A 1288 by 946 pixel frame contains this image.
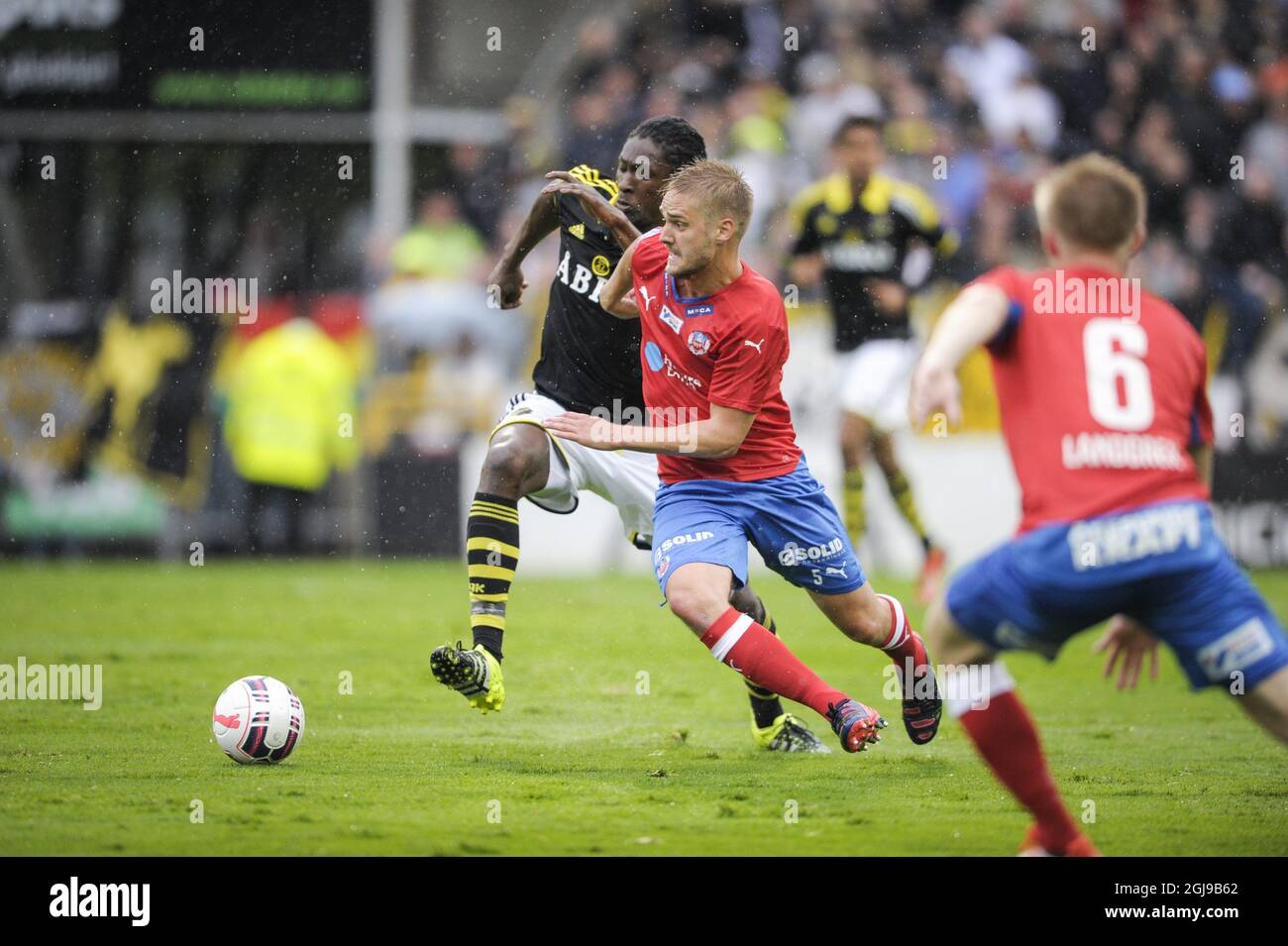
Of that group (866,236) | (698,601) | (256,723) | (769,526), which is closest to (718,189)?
(769,526)

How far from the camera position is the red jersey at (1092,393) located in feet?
13.3

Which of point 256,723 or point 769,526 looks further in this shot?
point 256,723

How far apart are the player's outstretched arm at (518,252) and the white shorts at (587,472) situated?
0.44 m

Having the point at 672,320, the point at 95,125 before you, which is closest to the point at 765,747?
the point at 672,320

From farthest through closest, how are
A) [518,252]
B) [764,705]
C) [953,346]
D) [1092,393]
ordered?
[518,252], [764,705], [1092,393], [953,346]

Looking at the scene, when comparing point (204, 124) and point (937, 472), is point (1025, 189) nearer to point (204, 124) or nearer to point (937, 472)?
point (937, 472)

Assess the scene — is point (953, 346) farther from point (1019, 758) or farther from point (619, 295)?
point (619, 295)

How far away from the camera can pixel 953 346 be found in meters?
3.93

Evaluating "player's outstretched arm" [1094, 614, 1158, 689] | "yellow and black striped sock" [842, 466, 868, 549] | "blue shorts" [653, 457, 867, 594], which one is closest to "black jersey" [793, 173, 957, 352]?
"yellow and black striped sock" [842, 466, 868, 549]

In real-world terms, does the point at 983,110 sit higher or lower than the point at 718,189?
higher

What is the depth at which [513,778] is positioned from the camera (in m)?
5.78

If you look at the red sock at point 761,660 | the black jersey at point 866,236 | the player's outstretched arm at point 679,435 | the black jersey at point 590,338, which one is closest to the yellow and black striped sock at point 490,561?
the black jersey at point 590,338

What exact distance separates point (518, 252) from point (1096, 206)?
10.4 feet

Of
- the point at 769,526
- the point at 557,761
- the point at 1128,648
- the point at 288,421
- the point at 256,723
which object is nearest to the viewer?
the point at 1128,648
